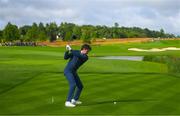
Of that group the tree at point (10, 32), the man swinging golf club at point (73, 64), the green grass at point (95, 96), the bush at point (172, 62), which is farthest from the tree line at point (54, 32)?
the man swinging golf club at point (73, 64)

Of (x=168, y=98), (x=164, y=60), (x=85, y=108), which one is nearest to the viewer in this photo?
(x=85, y=108)

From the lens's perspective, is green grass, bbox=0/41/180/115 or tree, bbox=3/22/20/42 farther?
tree, bbox=3/22/20/42

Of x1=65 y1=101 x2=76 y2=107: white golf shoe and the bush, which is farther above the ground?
x1=65 y1=101 x2=76 y2=107: white golf shoe

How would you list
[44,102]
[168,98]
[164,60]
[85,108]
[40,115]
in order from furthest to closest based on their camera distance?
1. [164,60]
2. [168,98]
3. [44,102]
4. [85,108]
5. [40,115]

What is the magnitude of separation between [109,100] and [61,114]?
133 inches

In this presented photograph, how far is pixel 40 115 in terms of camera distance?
13172 mm

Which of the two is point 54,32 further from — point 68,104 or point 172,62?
point 68,104

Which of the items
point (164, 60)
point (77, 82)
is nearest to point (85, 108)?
point (77, 82)

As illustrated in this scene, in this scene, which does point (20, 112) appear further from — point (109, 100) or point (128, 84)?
point (128, 84)

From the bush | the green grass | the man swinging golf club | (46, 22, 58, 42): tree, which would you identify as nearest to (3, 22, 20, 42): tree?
(46, 22, 58, 42): tree

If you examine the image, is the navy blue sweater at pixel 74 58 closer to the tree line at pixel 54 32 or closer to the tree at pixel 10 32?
the tree line at pixel 54 32

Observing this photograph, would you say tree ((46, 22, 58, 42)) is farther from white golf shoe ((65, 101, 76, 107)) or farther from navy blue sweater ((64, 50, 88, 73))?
white golf shoe ((65, 101, 76, 107))

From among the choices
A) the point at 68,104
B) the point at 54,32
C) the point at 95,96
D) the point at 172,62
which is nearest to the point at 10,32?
the point at 54,32

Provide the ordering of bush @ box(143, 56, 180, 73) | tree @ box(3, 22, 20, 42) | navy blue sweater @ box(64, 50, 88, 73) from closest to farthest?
navy blue sweater @ box(64, 50, 88, 73)
bush @ box(143, 56, 180, 73)
tree @ box(3, 22, 20, 42)
